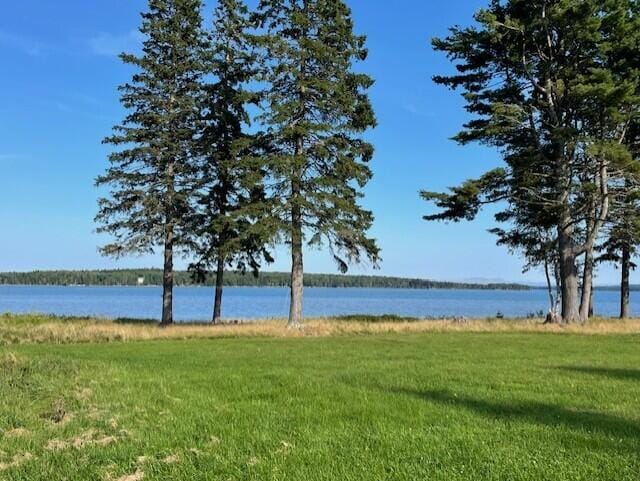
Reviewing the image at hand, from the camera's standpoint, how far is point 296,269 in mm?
25141

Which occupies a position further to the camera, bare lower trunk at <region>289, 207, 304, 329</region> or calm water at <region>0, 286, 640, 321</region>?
calm water at <region>0, 286, 640, 321</region>

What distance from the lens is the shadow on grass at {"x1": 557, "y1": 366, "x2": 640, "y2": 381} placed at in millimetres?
10742

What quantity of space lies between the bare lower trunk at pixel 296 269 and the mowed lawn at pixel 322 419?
11087mm

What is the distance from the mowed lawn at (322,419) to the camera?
548 centimetres

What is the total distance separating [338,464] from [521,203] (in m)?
22.9

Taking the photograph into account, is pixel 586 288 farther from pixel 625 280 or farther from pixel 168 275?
pixel 168 275

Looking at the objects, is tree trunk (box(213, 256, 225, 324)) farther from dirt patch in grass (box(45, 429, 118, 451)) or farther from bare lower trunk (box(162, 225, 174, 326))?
dirt patch in grass (box(45, 429, 118, 451))

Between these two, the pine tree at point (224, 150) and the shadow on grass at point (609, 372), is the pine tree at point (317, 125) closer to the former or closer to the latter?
the pine tree at point (224, 150)

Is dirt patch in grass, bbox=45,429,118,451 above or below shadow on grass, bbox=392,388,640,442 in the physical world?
below

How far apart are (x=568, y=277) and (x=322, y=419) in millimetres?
20295

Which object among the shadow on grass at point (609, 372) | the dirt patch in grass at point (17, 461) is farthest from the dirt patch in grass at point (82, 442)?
the shadow on grass at point (609, 372)

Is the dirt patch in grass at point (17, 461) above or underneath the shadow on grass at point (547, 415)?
underneath

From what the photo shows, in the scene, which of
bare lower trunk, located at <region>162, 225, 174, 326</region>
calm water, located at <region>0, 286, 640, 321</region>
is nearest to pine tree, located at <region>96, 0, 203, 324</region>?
bare lower trunk, located at <region>162, 225, 174, 326</region>

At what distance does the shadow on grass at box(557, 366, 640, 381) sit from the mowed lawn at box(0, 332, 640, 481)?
37 mm
